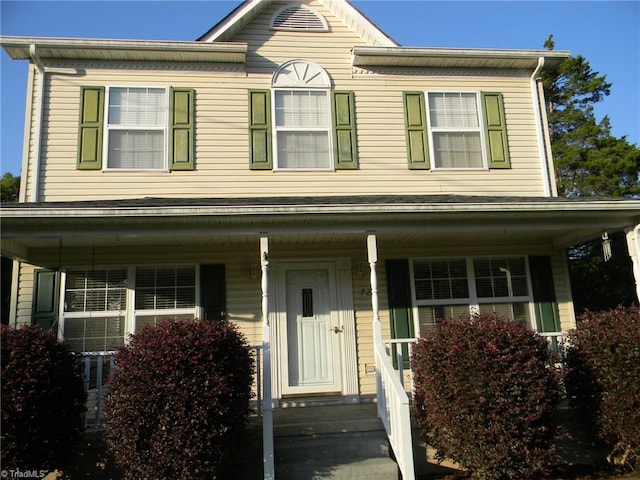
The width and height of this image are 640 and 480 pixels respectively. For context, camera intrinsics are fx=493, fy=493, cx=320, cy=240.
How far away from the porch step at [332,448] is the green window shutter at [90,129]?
469 cm

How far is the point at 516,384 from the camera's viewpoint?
4.75m

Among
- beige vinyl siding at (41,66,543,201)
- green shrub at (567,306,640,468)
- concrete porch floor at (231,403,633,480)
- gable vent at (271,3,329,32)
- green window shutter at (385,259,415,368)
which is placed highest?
gable vent at (271,3,329,32)

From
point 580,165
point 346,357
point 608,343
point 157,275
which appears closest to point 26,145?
point 157,275

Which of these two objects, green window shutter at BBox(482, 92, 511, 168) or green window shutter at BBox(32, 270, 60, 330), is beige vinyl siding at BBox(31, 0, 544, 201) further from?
green window shutter at BBox(32, 270, 60, 330)

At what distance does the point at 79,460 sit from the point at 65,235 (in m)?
2.51

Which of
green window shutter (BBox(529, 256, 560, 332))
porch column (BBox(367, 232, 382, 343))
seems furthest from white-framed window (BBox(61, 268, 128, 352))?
green window shutter (BBox(529, 256, 560, 332))

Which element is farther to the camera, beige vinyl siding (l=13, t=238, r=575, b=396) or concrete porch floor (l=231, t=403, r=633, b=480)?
beige vinyl siding (l=13, t=238, r=575, b=396)

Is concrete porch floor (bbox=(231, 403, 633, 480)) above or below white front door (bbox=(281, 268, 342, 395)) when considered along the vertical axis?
below

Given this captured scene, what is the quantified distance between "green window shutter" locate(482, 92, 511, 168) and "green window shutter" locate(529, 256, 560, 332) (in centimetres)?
169

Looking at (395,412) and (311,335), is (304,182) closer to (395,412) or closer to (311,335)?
(311,335)

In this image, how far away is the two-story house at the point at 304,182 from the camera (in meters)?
6.97

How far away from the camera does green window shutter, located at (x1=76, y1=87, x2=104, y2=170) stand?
293 inches

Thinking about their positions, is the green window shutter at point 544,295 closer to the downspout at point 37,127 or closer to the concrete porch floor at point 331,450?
the concrete porch floor at point 331,450

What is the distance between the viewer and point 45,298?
6.97m
